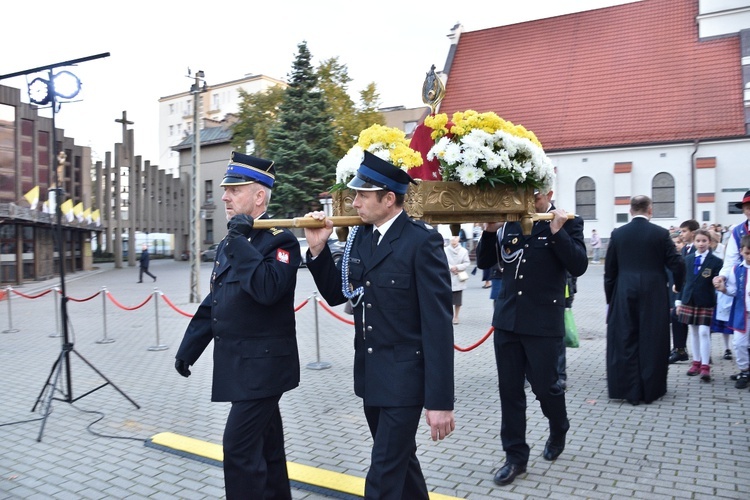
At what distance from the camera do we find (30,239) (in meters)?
27.3

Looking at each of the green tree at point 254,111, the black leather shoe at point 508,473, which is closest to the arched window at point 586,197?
the green tree at point 254,111

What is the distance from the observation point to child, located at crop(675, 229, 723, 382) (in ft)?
25.9

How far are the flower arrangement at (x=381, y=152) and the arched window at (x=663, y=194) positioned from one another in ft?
118

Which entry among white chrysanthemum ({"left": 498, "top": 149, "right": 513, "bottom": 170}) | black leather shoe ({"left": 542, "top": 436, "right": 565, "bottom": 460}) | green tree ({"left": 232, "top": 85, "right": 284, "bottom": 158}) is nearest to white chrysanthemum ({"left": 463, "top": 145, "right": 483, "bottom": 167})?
white chrysanthemum ({"left": 498, "top": 149, "right": 513, "bottom": 170})

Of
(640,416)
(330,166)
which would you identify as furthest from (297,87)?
(640,416)

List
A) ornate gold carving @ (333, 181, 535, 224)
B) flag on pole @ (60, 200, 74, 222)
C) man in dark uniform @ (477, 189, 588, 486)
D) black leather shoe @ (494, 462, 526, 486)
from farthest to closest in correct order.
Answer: flag on pole @ (60, 200, 74, 222) → man in dark uniform @ (477, 189, 588, 486) → black leather shoe @ (494, 462, 526, 486) → ornate gold carving @ (333, 181, 535, 224)

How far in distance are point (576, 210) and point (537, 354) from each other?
36.1m

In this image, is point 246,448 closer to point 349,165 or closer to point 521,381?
point 349,165

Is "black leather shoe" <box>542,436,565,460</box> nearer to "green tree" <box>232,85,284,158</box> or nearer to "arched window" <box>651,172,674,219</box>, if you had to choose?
"arched window" <box>651,172,674,219</box>

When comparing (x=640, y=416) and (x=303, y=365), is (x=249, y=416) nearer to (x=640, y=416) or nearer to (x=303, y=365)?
(x=640, y=416)

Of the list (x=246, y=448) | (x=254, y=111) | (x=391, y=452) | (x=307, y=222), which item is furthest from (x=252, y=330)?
(x=254, y=111)

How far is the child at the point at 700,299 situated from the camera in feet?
25.9

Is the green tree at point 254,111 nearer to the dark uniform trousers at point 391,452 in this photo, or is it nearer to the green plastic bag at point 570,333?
the green plastic bag at point 570,333

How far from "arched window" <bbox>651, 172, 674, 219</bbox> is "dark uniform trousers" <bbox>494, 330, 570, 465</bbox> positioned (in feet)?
115
